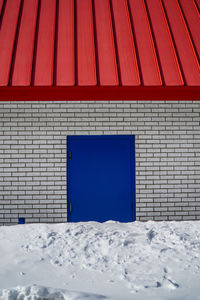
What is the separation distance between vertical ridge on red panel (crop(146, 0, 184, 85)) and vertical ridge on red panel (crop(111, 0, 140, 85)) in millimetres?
406

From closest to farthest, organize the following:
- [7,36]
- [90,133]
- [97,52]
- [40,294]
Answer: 1. [40,294]
2. [97,52]
3. [7,36]
4. [90,133]

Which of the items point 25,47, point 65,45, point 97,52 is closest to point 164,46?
point 97,52

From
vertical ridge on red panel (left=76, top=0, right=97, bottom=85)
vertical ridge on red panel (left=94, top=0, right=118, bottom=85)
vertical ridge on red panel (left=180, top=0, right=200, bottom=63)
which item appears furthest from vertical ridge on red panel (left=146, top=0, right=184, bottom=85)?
vertical ridge on red panel (left=76, top=0, right=97, bottom=85)

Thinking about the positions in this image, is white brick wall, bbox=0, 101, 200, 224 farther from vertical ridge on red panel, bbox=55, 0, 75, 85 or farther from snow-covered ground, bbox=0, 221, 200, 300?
snow-covered ground, bbox=0, 221, 200, 300

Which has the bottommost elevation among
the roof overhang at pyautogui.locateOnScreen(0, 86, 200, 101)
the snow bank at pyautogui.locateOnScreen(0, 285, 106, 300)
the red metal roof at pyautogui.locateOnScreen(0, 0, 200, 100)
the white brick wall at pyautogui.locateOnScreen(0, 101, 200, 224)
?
the snow bank at pyautogui.locateOnScreen(0, 285, 106, 300)

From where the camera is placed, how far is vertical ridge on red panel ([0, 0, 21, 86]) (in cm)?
408

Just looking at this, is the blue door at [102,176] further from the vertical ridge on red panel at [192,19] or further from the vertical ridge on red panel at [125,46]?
the vertical ridge on red panel at [192,19]

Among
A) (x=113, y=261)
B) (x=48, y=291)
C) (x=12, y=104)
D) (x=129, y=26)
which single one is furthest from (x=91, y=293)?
(x=12, y=104)

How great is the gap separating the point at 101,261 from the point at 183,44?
158 inches

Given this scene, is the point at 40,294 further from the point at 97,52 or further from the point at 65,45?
the point at 65,45

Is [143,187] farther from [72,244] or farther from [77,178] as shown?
[72,244]

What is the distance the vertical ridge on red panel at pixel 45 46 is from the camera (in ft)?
13.2

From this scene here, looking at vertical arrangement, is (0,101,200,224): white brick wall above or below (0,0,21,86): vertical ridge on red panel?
below

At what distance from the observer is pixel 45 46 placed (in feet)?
14.6
